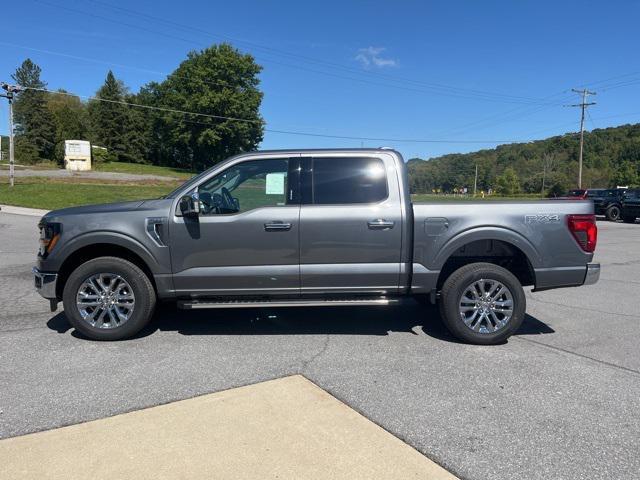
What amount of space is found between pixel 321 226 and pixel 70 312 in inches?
105

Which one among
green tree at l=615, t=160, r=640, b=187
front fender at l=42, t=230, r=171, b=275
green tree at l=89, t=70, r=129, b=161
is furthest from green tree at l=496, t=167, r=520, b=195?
front fender at l=42, t=230, r=171, b=275

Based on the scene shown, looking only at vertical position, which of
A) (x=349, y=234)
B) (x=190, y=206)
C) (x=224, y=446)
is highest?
(x=190, y=206)

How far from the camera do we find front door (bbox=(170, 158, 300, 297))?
4840mm

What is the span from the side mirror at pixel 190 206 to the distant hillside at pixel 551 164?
2941 inches

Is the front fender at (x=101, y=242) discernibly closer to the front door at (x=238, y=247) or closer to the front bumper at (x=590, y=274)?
the front door at (x=238, y=247)

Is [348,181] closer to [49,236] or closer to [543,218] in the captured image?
[543,218]

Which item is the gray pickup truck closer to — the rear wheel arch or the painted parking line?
the rear wheel arch

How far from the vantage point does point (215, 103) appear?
6894 centimetres

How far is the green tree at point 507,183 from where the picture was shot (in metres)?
102

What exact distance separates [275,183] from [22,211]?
20133 mm

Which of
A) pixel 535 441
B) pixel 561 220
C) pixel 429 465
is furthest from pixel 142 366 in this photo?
pixel 561 220

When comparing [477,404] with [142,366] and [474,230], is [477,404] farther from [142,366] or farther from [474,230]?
[142,366]

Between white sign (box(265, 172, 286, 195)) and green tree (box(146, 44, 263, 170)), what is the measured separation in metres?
66.5

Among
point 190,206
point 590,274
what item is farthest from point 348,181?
point 590,274
